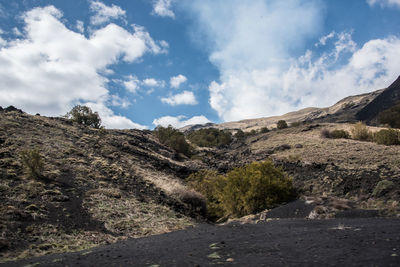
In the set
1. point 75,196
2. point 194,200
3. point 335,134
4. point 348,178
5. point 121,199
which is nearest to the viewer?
point 75,196

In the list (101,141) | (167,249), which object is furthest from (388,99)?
(167,249)

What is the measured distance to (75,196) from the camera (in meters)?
18.4

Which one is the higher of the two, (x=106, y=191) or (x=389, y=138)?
(x=389, y=138)

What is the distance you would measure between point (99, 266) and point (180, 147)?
4732 cm

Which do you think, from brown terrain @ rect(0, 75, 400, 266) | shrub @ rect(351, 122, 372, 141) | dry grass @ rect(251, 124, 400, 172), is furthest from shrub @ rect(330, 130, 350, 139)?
brown terrain @ rect(0, 75, 400, 266)

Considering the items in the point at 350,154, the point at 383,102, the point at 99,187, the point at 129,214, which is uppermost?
the point at 383,102

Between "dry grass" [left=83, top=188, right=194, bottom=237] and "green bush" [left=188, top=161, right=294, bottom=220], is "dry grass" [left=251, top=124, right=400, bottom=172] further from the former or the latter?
"dry grass" [left=83, top=188, right=194, bottom=237]

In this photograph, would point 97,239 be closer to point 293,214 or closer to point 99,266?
point 99,266

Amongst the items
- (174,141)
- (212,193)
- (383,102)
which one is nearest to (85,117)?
(174,141)

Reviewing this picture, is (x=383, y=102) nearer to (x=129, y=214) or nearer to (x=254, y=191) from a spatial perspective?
(x=254, y=191)

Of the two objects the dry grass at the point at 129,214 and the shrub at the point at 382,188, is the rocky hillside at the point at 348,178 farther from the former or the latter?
the dry grass at the point at 129,214

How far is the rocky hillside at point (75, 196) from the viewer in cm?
1256

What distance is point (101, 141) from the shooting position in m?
38.2

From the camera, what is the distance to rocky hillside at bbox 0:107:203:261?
41.2ft
